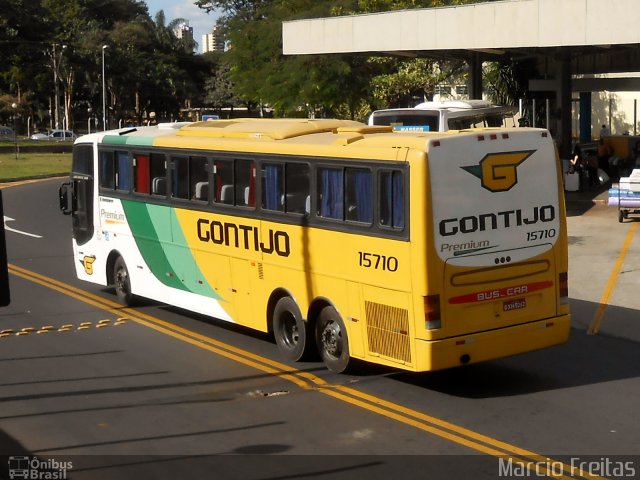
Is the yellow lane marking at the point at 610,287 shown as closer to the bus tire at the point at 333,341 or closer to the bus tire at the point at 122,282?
the bus tire at the point at 333,341

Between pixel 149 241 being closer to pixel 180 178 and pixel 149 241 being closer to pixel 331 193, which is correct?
pixel 180 178

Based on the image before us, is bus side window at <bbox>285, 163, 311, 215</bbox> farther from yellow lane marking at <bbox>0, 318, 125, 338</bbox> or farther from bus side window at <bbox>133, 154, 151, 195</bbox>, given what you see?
yellow lane marking at <bbox>0, 318, 125, 338</bbox>

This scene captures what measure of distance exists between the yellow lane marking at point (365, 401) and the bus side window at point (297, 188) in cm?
195

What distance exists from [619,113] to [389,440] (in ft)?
209

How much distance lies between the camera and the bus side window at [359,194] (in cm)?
1188

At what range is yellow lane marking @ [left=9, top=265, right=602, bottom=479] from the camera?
9.35 m

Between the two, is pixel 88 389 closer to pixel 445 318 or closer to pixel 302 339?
pixel 302 339

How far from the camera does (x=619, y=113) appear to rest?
70188mm

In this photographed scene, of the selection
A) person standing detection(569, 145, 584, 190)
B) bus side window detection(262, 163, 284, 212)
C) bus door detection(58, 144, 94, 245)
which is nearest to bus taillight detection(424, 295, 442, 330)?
bus side window detection(262, 163, 284, 212)

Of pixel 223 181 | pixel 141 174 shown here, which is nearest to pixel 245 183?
pixel 223 181

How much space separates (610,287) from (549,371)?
21.3ft

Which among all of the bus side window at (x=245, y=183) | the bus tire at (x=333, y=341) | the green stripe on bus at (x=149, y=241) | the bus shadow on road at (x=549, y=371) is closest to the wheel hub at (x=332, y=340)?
the bus tire at (x=333, y=341)

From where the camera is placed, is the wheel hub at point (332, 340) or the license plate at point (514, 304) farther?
the wheel hub at point (332, 340)

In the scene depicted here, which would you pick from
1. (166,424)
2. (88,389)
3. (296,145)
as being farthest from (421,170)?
(88,389)
